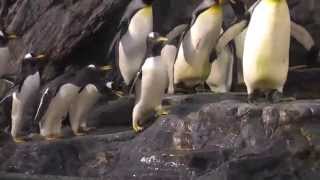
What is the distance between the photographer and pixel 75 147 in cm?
823

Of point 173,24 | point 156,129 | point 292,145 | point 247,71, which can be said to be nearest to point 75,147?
point 156,129

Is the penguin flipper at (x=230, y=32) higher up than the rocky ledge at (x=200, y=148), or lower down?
higher up

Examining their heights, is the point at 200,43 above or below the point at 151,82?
above

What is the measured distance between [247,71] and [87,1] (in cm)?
425

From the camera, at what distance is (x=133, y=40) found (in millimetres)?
9734

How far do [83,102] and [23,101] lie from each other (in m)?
0.73

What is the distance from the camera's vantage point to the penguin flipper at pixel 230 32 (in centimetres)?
905

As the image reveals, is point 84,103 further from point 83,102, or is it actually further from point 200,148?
point 200,148

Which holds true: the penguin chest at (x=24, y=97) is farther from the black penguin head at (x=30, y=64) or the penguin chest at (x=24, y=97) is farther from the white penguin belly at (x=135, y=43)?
the white penguin belly at (x=135, y=43)

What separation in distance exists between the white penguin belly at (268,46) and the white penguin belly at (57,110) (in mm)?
2284

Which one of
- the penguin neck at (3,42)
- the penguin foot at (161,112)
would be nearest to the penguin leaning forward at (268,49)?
the penguin foot at (161,112)

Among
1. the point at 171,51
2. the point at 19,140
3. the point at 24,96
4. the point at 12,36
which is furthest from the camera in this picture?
the point at 12,36

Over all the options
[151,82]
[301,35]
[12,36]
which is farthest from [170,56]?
[12,36]

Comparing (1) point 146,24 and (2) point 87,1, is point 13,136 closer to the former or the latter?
(1) point 146,24
